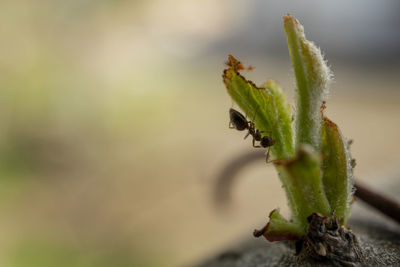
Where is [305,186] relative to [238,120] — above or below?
below

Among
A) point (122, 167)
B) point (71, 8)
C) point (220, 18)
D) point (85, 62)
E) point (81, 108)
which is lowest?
point (122, 167)

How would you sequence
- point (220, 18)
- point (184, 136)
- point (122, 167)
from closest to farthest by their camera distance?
point (122, 167)
point (184, 136)
point (220, 18)

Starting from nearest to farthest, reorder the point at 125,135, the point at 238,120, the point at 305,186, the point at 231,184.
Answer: the point at 305,186, the point at 238,120, the point at 231,184, the point at 125,135

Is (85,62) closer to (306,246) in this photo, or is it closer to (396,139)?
(396,139)

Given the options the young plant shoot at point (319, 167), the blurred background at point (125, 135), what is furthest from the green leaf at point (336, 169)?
the blurred background at point (125, 135)

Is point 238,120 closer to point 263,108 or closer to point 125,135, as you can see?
point 263,108

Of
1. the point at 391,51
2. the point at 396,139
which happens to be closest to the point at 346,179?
the point at 396,139

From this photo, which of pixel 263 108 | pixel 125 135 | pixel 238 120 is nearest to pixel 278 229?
pixel 263 108
